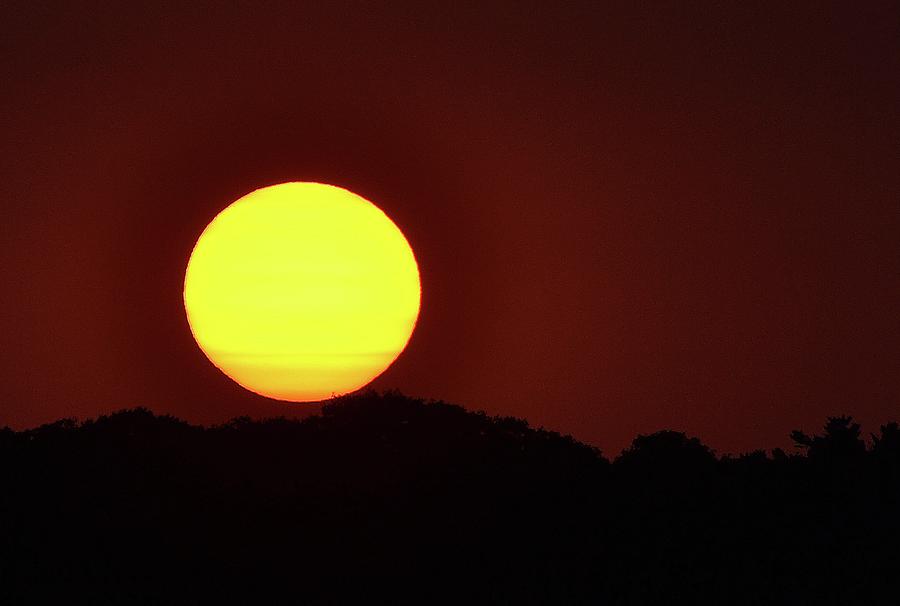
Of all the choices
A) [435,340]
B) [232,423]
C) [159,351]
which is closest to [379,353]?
[435,340]

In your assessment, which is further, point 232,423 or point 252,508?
point 232,423

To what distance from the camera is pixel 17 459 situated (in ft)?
160

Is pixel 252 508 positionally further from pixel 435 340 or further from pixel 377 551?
pixel 435 340

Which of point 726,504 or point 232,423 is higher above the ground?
point 232,423

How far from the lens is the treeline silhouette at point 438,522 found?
42.7 m

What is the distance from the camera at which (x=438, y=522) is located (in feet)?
148

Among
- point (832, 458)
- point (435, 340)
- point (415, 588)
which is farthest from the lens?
point (435, 340)

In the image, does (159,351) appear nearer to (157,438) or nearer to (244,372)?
(244,372)

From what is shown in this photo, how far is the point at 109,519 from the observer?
147 ft

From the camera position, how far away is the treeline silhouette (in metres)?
42.7

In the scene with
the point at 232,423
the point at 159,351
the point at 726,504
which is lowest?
the point at 726,504

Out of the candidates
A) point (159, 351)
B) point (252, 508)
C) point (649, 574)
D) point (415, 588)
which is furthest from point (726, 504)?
point (159, 351)

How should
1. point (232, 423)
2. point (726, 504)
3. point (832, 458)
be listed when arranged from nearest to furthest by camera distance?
point (726, 504) → point (832, 458) → point (232, 423)

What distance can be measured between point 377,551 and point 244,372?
36.5 metres
